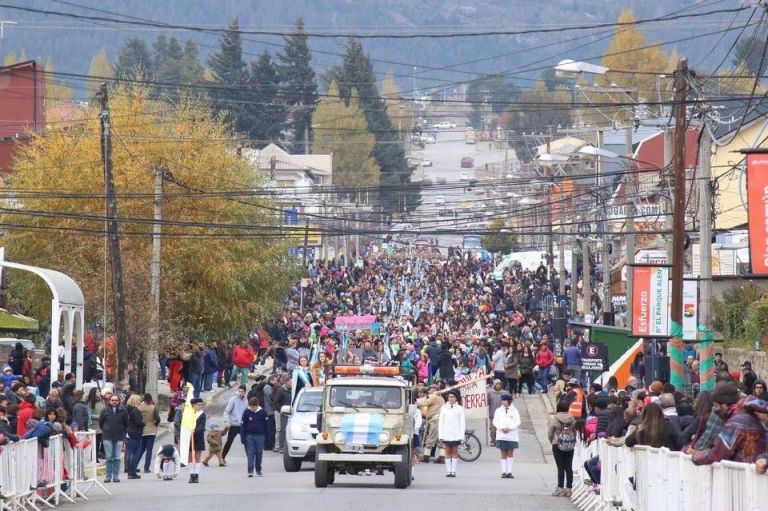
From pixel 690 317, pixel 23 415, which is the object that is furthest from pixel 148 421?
pixel 690 317

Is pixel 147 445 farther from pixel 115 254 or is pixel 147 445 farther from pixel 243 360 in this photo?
Result: pixel 243 360

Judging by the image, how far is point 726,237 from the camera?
63219 mm

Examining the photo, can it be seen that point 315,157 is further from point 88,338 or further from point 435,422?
point 435,422

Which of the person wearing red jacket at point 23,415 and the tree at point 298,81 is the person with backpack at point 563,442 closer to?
the person wearing red jacket at point 23,415

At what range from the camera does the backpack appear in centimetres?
2522

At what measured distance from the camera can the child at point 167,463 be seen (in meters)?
28.5

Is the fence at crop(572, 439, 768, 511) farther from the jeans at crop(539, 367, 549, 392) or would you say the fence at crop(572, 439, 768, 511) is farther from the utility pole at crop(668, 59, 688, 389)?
the jeans at crop(539, 367, 549, 392)

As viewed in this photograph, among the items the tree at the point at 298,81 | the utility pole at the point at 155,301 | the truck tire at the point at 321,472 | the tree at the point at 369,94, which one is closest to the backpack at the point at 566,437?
the truck tire at the point at 321,472

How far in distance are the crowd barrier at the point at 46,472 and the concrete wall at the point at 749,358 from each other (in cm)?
1622

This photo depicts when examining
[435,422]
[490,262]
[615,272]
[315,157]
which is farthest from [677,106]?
[315,157]

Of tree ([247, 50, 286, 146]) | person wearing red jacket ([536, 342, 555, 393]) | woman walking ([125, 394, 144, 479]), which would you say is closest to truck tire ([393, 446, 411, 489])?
woman walking ([125, 394, 144, 479])

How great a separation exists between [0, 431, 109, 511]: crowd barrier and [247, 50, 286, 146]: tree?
13722 centimetres

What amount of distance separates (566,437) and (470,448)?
8.37 meters

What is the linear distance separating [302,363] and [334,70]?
164 metres
